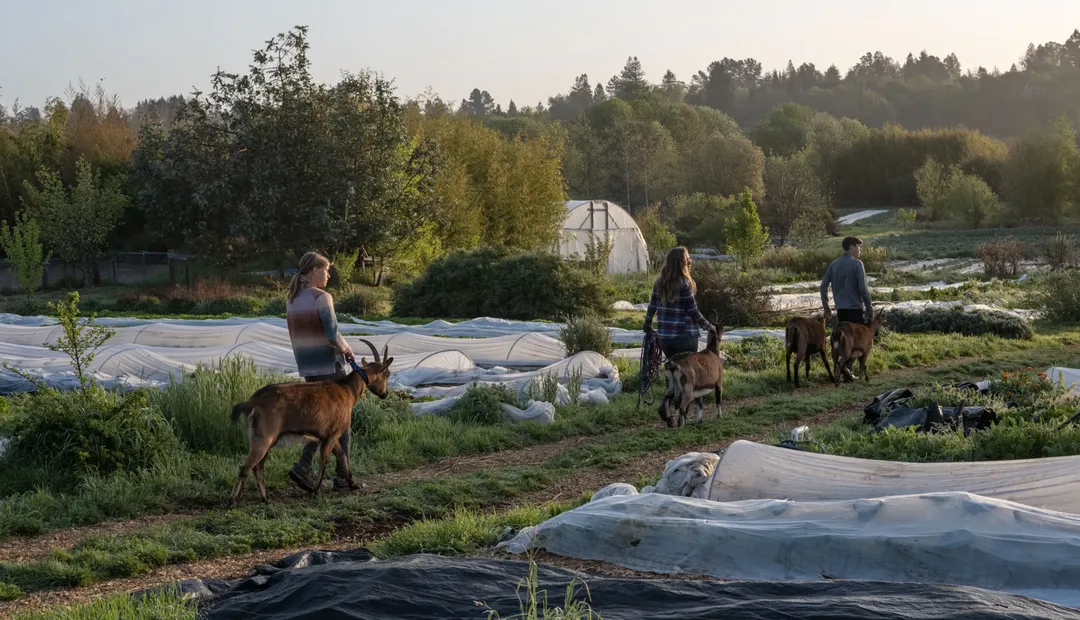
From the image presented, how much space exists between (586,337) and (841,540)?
9.23 meters

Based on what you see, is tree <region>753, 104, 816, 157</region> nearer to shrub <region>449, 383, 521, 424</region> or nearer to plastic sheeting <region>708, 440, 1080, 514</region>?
shrub <region>449, 383, 521, 424</region>

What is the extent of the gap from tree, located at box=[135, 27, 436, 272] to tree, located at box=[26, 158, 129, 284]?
4082 mm

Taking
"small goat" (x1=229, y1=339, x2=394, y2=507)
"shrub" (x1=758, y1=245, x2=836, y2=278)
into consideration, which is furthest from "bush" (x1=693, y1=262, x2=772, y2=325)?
"shrub" (x1=758, y1=245, x2=836, y2=278)

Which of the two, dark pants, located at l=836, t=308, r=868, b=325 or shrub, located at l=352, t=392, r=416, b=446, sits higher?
dark pants, located at l=836, t=308, r=868, b=325

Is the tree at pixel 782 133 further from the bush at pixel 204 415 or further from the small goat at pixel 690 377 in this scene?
the bush at pixel 204 415

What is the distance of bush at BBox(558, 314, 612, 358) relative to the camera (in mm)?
14438

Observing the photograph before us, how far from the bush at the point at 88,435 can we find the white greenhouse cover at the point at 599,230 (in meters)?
28.2

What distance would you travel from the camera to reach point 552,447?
1023 centimetres

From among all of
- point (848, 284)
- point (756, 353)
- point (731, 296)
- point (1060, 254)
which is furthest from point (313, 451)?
point (1060, 254)

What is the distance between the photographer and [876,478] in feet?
21.0

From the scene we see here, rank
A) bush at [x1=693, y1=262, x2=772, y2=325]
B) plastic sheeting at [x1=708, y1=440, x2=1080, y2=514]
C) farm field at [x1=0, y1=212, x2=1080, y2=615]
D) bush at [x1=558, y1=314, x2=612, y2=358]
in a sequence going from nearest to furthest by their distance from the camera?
plastic sheeting at [x1=708, y1=440, x2=1080, y2=514] → farm field at [x1=0, y1=212, x2=1080, y2=615] → bush at [x1=558, y1=314, x2=612, y2=358] → bush at [x1=693, y1=262, x2=772, y2=325]

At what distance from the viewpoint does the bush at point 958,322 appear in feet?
61.3


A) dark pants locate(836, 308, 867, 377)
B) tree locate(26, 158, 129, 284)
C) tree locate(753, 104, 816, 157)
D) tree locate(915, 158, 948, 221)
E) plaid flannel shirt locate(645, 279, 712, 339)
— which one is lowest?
dark pants locate(836, 308, 867, 377)

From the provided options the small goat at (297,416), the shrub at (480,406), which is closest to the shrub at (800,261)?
the shrub at (480,406)
